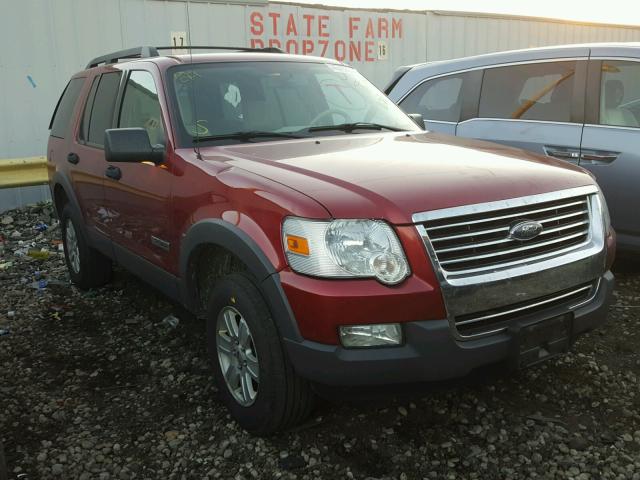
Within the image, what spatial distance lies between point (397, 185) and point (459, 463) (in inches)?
47.4

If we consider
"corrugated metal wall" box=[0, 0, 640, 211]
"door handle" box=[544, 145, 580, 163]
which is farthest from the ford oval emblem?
"corrugated metal wall" box=[0, 0, 640, 211]

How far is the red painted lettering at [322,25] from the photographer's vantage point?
9609 millimetres

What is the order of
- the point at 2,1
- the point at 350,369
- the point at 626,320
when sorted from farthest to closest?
the point at 2,1
the point at 626,320
the point at 350,369

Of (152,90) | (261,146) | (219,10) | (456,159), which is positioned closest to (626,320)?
(456,159)

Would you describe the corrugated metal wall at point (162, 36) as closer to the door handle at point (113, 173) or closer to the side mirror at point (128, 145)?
the door handle at point (113, 173)

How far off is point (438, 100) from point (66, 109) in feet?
10.7

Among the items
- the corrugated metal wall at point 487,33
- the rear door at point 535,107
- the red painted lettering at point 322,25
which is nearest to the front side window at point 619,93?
the rear door at point 535,107

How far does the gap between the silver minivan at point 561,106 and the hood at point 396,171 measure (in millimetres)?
1493

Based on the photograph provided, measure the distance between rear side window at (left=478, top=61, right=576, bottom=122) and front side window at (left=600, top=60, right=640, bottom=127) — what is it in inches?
9.6

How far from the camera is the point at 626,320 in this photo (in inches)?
162

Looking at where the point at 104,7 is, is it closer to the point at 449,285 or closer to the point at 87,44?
the point at 87,44

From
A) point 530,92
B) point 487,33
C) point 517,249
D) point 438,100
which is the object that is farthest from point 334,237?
point 487,33

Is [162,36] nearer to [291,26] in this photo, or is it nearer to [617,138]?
[291,26]

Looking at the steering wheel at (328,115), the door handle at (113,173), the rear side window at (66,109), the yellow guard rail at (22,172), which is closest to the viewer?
the steering wheel at (328,115)
